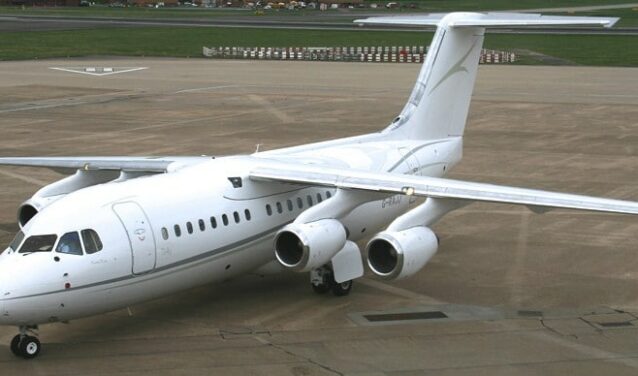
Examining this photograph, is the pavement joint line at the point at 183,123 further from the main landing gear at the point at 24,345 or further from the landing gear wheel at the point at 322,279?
the main landing gear at the point at 24,345

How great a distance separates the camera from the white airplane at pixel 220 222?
18.1 metres

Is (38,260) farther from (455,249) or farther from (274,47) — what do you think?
(274,47)

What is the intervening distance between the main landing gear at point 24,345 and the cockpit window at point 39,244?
4.30 feet

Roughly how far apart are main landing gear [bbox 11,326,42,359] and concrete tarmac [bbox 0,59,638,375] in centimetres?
16

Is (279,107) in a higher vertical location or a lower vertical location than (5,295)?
lower

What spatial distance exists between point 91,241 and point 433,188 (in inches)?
251

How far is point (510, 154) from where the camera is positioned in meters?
40.6

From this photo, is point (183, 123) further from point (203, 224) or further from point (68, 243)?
point (68, 243)

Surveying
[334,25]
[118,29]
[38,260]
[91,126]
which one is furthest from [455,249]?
[334,25]

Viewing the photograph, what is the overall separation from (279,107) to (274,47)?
3341cm

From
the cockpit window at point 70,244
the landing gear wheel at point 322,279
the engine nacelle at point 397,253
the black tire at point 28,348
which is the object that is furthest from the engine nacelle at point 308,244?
the black tire at point 28,348

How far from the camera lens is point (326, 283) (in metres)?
21.9

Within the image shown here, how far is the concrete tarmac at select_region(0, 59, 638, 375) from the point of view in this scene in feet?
60.1

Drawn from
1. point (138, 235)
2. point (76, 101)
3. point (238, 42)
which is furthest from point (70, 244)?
point (238, 42)
